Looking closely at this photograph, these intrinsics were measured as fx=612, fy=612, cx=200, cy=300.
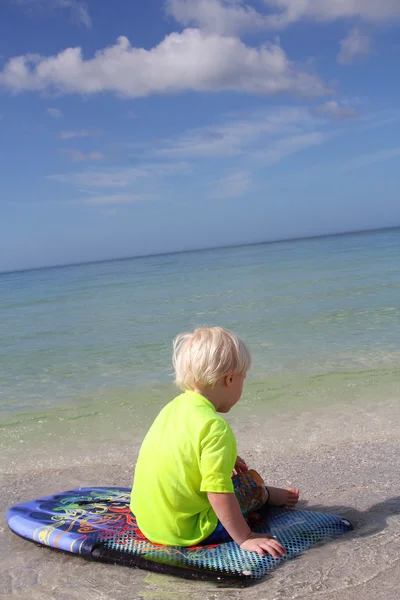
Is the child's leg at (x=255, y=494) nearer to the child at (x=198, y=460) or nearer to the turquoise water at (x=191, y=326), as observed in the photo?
the child at (x=198, y=460)

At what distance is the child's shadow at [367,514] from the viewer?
9.66 ft

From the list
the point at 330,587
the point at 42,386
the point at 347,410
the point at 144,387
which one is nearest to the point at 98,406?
the point at 144,387

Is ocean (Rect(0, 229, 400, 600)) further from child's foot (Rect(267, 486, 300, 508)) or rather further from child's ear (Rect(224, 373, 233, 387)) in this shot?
child's ear (Rect(224, 373, 233, 387))

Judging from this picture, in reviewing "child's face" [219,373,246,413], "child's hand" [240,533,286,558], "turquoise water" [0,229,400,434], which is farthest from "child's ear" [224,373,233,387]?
"turquoise water" [0,229,400,434]

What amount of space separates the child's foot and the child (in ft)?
1.33

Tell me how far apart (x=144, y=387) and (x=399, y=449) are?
10.9 feet

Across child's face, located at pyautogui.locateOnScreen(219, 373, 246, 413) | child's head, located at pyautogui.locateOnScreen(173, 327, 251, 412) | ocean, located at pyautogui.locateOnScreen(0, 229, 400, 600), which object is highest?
child's head, located at pyautogui.locateOnScreen(173, 327, 251, 412)

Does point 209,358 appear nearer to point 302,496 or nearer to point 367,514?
point 367,514

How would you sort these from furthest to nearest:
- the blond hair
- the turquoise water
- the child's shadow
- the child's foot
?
the turquoise water, the child's foot, the child's shadow, the blond hair

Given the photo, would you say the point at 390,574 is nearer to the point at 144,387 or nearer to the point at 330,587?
the point at 330,587

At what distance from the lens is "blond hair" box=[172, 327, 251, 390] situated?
8.95ft

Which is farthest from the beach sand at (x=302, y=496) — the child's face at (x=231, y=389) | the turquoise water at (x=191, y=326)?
the turquoise water at (x=191, y=326)

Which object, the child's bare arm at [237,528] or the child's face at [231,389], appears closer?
the child's bare arm at [237,528]

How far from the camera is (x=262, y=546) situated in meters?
2.68
